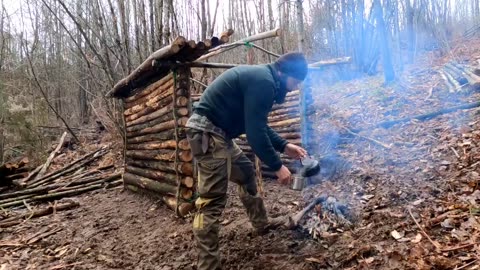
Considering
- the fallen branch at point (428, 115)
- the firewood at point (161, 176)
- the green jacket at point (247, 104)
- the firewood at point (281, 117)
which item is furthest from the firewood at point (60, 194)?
the fallen branch at point (428, 115)

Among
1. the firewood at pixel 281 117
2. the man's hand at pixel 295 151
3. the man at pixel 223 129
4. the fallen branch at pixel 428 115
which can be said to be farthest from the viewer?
the firewood at pixel 281 117

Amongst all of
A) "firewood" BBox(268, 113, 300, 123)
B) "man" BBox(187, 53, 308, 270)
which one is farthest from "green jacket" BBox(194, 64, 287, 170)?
"firewood" BBox(268, 113, 300, 123)

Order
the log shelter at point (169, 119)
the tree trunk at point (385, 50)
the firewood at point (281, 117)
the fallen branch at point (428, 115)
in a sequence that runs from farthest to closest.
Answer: the tree trunk at point (385, 50) → the firewood at point (281, 117) → the fallen branch at point (428, 115) → the log shelter at point (169, 119)

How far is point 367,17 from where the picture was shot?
12.4 m

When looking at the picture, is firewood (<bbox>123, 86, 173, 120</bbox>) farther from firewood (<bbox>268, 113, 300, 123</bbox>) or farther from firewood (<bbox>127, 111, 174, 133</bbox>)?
firewood (<bbox>268, 113, 300, 123</bbox>)

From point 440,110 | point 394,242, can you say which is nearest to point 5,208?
point 394,242

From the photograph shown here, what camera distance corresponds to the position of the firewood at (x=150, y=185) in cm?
525

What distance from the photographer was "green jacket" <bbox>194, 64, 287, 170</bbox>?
9.70 ft

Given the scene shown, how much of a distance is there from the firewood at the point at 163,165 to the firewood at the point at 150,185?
0.22 m

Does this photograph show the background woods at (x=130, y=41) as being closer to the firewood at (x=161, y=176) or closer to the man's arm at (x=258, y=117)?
the firewood at (x=161, y=176)

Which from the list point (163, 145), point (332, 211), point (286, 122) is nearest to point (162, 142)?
point (163, 145)

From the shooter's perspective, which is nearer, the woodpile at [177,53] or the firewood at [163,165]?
the woodpile at [177,53]

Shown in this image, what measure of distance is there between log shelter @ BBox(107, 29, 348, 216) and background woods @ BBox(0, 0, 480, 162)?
84.2 inches

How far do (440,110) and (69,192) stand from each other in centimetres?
704
